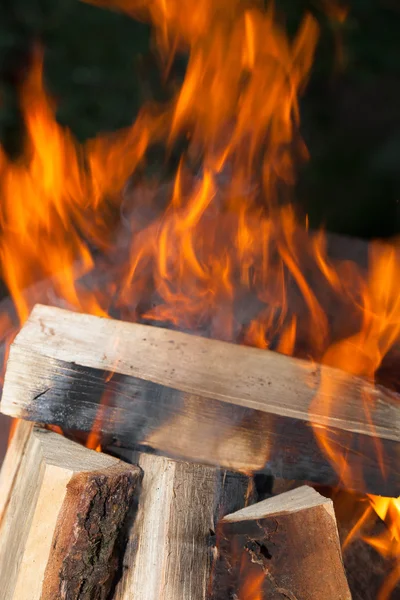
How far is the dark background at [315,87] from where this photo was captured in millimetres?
2609

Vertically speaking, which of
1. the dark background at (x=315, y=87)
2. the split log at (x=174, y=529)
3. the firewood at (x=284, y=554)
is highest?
the dark background at (x=315, y=87)

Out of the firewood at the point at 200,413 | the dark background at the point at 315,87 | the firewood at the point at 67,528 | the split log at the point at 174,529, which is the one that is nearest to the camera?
the firewood at the point at 67,528

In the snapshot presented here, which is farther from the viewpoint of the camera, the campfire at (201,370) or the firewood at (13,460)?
the firewood at (13,460)

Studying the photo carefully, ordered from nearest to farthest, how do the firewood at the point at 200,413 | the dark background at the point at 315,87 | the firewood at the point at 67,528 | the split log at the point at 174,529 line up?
the firewood at the point at 67,528, the split log at the point at 174,529, the firewood at the point at 200,413, the dark background at the point at 315,87

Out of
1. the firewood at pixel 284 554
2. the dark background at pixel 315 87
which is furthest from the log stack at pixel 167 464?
the dark background at pixel 315 87

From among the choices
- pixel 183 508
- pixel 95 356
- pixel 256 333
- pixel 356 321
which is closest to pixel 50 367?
pixel 95 356

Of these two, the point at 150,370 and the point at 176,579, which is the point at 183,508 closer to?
the point at 176,579

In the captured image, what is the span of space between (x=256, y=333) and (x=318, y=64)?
1.67 meters

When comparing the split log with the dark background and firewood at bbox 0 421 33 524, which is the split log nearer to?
firewood at bbox 0 421 33 524

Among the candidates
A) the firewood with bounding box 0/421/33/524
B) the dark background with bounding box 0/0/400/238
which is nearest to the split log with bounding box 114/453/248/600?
the firewood with bounding box 0/421/33/524

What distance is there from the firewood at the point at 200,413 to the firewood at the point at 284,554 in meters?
0.22

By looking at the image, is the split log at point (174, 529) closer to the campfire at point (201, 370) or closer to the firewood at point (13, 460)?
the campfire at point (201, 370)

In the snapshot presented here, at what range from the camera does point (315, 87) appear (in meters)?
2.68

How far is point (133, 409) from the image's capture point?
1.55m
